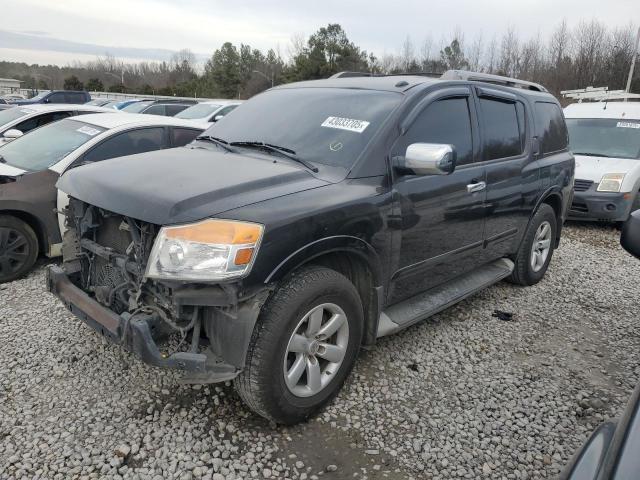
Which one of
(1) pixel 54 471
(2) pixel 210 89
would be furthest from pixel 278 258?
(2) pixel 210 89

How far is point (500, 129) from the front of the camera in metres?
4.23

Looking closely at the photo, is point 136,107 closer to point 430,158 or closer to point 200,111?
point 200,111

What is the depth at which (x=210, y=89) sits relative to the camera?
57.4 m

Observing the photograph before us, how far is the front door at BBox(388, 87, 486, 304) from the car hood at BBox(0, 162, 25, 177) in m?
3.74

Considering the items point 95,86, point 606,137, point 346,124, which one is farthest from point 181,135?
point 95,86

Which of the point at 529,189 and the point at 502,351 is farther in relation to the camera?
the point at 529,189

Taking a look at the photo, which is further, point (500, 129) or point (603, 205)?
point (603, 205)

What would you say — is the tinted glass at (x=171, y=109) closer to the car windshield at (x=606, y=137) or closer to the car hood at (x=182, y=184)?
the car windshield at (x=606, y=137)

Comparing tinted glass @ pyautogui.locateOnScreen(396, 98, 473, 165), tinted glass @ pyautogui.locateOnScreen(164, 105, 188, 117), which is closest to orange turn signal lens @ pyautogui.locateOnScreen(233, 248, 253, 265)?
tinted glass @ pyautogui.locateOnScreen(396, 98, 473, 165)

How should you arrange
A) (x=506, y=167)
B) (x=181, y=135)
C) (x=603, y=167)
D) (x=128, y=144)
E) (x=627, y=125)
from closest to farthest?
(x=506, y=167)
(x=128, y=144)
(x=181, y=135)
(x=603, y=167)
(x=627, y=125)

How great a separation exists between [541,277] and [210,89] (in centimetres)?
5710

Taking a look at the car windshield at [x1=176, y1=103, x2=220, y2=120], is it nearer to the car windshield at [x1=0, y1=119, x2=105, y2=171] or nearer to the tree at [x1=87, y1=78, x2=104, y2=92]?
the car windshield at [x1=0, y1=119, x2=105, y2=171]

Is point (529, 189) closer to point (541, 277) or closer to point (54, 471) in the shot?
point (541, 277)

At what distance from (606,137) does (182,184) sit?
858cm
